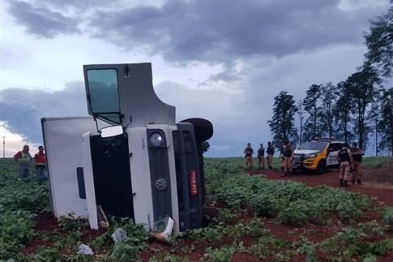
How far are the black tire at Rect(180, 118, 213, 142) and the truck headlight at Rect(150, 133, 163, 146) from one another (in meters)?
1.18

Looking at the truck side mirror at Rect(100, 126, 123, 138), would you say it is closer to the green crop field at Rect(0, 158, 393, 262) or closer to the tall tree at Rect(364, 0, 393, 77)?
the green crop field at Rect(0, 158, 393, 262)

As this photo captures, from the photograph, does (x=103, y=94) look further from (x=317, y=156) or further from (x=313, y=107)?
(x=313, y=107)

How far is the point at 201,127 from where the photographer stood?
1005 cm

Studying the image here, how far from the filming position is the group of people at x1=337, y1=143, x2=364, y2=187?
68.9 ft

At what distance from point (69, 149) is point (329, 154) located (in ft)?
63.9

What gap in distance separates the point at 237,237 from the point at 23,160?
15.5 meters

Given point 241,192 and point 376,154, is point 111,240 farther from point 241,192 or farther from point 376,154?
point 376,154

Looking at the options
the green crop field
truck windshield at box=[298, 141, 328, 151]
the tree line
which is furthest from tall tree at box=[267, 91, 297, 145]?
the green crop field

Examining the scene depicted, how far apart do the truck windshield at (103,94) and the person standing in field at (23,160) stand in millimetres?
13939

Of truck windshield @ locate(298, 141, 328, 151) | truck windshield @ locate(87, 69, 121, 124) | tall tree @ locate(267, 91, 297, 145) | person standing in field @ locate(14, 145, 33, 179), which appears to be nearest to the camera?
truck windshield @ locate(87, 69, 121, 124)

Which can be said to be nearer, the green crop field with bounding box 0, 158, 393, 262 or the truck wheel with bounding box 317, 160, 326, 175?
the green crop field with bounding box 0, 158, 393, 262

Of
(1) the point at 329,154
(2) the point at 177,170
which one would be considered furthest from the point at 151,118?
(1) the point at 329,154

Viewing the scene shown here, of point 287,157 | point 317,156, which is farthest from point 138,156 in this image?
point 317,156

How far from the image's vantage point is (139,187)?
29.2 ft
